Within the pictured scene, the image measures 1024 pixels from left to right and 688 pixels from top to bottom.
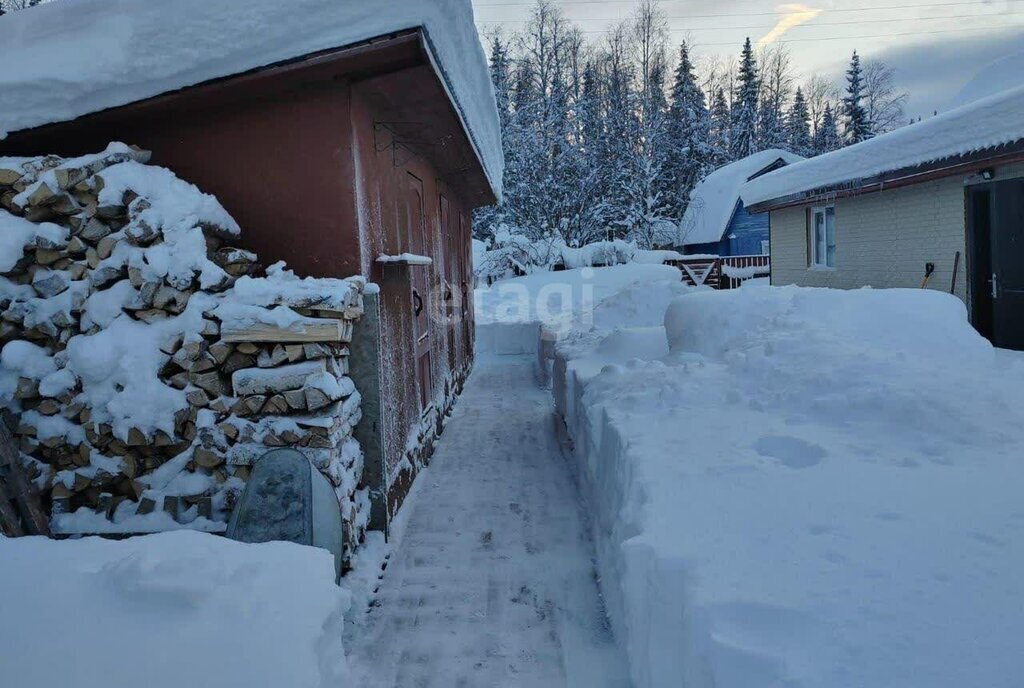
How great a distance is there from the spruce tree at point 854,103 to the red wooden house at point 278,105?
42.6 metres

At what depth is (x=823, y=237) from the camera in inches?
525

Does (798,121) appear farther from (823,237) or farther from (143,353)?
(143,353)

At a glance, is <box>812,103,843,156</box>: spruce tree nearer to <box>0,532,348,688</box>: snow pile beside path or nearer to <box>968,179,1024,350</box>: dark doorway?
<box>968,179,1024,350</box>: dark doorway

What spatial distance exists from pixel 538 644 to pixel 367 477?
153 cm

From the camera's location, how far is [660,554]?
7.70 ft

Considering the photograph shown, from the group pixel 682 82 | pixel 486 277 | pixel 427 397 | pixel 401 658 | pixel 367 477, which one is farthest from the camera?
pixel 682 82

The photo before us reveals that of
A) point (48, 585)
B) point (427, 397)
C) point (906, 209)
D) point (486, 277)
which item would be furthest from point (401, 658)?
point (486, 277)

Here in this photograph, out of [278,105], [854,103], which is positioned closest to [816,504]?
[278,105]

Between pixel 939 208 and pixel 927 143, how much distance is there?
1142 mm

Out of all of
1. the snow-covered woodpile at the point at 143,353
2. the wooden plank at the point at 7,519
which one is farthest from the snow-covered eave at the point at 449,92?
the wooden plank at the point at 7,519

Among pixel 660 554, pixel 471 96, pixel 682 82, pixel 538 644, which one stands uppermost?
pixel 682 82

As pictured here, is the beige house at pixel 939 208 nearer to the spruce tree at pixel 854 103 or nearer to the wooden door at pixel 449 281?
the wooden door at pixel 449 281

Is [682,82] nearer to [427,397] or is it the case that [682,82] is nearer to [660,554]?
[427,397]

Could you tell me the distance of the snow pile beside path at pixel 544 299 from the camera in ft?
46.6
